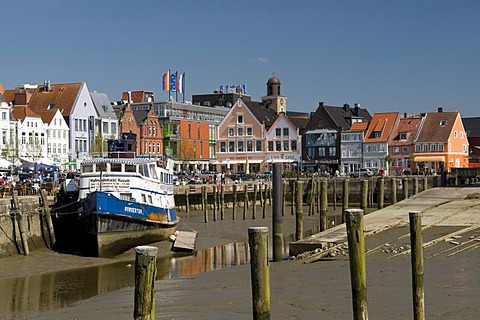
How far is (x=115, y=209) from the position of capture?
30766mm

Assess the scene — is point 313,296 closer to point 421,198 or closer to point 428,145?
point 421,198

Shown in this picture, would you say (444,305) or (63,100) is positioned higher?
(63,100)

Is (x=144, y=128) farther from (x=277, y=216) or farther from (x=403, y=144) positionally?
(x=277, y=216)

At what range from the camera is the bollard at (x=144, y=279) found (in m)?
10.4

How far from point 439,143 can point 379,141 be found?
7.29 m

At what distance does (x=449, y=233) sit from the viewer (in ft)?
82.3

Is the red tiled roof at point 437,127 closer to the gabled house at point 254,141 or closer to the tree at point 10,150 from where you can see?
the gabled house at point 254,141

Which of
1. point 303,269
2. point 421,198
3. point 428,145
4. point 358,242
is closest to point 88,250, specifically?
point 303,269

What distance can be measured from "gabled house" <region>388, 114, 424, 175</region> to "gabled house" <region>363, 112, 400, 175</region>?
66 centimetres

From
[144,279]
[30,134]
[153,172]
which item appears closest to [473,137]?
[30,134]

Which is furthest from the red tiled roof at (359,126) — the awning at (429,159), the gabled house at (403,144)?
the awning at (429,159)

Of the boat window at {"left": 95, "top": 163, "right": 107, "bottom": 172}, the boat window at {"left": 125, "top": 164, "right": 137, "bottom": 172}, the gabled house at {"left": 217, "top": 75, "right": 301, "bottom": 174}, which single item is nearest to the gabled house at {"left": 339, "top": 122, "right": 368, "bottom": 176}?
the gabled house at {"left": 217, "top": 75, "right": 301, "bottom": 174}

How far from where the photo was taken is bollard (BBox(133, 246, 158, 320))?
10.4 meters

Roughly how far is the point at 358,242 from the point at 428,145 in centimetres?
8473
